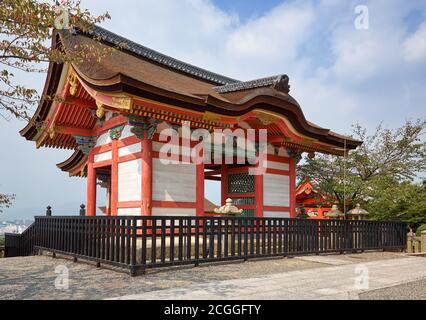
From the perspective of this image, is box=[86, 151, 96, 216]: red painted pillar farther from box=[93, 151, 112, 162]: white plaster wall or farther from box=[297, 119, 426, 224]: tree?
box=[297, 119, 426, 224]: tree

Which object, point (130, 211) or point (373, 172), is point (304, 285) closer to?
point (130, 211)

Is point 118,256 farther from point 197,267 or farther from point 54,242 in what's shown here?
point 54,242

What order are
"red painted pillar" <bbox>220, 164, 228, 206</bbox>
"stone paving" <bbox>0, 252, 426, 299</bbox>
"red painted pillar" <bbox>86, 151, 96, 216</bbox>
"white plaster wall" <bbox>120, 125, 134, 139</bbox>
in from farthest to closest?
1. "red painted pillar" <bbox>220, 164, 228, 206</bbox>
2. "red painted pillar" <bbox>86, 151, 96, 216</bbox>
3. "white plaster wall" <bbox>120, 125, 134, 139</bbox>
4. "stone paving" <bbox>0, 252, 426, 299</bbox>

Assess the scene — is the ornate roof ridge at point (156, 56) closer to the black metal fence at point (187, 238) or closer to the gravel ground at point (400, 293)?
the black metal fence at point (187, 238)

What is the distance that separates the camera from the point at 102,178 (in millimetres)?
16906

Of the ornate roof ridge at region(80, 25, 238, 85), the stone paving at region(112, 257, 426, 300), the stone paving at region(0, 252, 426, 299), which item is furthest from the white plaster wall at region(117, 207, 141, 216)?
the ornate roof ridge at region(80, 25, 238, 85)

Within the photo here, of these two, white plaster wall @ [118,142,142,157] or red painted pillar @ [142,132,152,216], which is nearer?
red painted pillar @ [142,132,152,216]

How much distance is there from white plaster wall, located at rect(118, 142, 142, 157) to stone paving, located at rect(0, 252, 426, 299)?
320cm

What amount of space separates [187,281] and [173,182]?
4260mm

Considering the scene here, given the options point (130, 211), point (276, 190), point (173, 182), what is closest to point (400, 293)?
point (173, 182)

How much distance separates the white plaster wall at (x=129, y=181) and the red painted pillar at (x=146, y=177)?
245mm

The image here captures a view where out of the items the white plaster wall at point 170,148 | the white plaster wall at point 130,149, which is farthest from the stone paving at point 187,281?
the white plaster wall at point 170,148

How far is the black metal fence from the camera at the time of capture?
25.4 feet

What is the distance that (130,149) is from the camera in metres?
10.8
